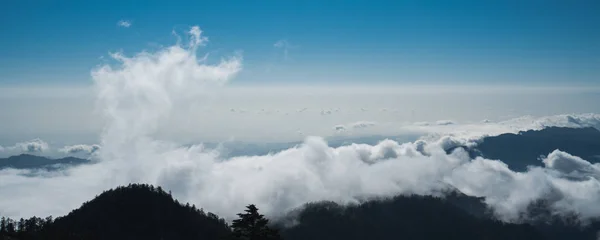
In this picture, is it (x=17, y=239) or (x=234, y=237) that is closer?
(x=234, y=237)

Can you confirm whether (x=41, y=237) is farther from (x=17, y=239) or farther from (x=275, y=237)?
(x=275, y=237)

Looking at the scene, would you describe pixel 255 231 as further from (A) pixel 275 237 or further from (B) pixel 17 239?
(B) pixel 17 239

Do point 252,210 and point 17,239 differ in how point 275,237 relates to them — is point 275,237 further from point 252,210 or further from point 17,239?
point 17,239

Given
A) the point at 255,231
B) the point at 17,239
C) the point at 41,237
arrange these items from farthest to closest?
1. the point at 41,237
2. the point at 17,239
3. the point at 255,231

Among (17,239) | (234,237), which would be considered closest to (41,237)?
(17,239)

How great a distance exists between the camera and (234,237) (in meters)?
36.3

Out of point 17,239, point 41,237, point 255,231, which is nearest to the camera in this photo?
point 255,231

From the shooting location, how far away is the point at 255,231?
116 ft

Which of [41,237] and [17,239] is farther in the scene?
[41,237]

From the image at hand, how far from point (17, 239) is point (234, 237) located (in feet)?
568

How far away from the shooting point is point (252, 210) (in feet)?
118

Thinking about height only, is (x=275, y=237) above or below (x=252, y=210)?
below

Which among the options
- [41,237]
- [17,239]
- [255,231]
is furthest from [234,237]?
[41,237]

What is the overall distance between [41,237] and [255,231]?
684ft
